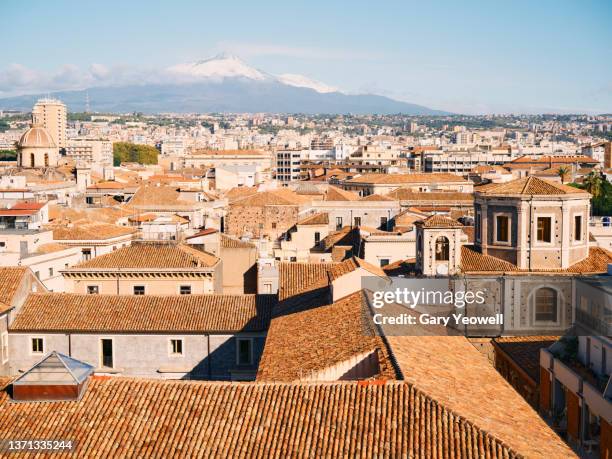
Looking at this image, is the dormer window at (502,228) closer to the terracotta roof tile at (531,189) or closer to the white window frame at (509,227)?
the white window frame at (509,227)

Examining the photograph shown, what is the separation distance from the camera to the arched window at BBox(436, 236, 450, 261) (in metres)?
30.8

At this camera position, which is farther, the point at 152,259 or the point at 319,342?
the point at 152,259

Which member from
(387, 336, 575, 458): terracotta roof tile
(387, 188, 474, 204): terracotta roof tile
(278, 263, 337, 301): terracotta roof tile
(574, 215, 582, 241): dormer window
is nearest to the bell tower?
(278, 263, 337, 301): terracotta roof tile

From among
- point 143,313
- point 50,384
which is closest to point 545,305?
point 143,313

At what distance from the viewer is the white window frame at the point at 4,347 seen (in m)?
27.2

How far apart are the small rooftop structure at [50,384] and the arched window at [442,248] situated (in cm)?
1716

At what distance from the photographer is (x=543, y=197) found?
3081 centimetres

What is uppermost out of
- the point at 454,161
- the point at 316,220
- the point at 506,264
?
the point at 506,264

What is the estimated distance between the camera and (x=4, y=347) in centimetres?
2739

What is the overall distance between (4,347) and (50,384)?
12.9 m

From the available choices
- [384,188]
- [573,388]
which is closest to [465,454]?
[573,388]

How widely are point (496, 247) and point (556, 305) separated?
822cm

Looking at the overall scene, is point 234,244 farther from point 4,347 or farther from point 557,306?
point 557,306

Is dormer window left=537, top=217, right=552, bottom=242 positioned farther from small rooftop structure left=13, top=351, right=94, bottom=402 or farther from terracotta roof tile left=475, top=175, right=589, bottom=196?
small rooftop structure left=13, top=351, right=94, bottom=402
